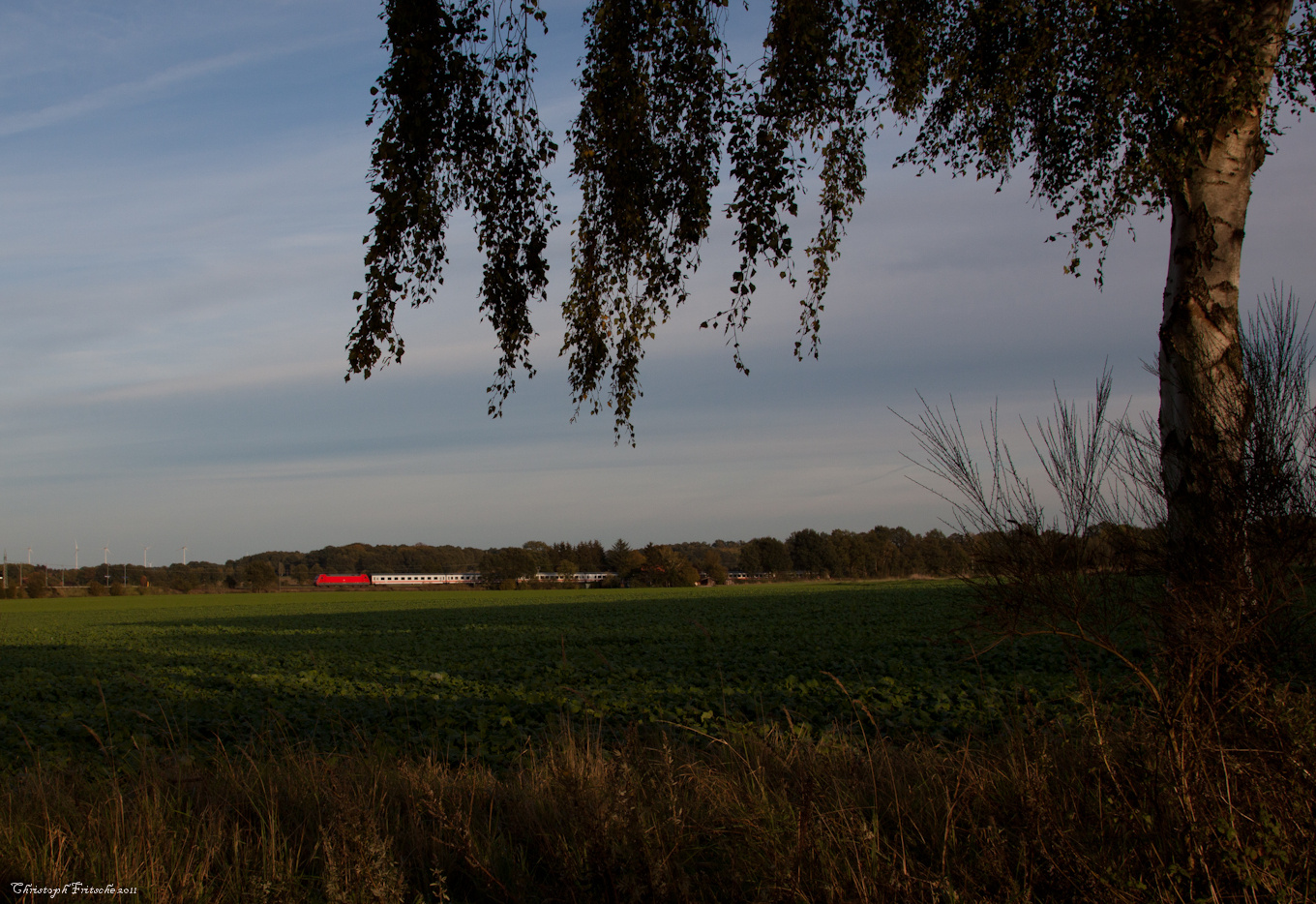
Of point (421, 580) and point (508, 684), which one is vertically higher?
point (508, 684)

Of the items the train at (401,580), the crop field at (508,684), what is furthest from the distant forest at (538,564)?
the crop field at (508,684)

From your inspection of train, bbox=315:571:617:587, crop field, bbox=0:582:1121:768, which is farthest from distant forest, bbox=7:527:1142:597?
crop field, bbox=0:582:1121:768

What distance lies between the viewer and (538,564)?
120 m

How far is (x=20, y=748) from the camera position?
9180 millimetres

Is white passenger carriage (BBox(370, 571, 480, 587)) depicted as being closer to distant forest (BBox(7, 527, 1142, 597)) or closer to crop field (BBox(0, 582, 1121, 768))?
distant forest (BBox(7, 527, 1142, 597))

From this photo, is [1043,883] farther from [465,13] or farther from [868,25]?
[868,25]

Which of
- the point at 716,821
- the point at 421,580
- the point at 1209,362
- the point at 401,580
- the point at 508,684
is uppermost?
the point at 1209,362

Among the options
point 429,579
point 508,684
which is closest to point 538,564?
point 429,579

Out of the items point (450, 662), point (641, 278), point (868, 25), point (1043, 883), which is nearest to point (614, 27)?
point (641, 278)

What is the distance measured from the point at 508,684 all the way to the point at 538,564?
355ft

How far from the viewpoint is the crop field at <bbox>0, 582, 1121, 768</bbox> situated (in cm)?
848

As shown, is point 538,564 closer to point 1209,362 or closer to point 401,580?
point 401,580

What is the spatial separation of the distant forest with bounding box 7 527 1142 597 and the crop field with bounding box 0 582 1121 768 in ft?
163

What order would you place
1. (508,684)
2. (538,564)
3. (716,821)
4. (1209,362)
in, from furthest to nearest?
(538,564) → (508,684) → (1209,362) → (716,821)
